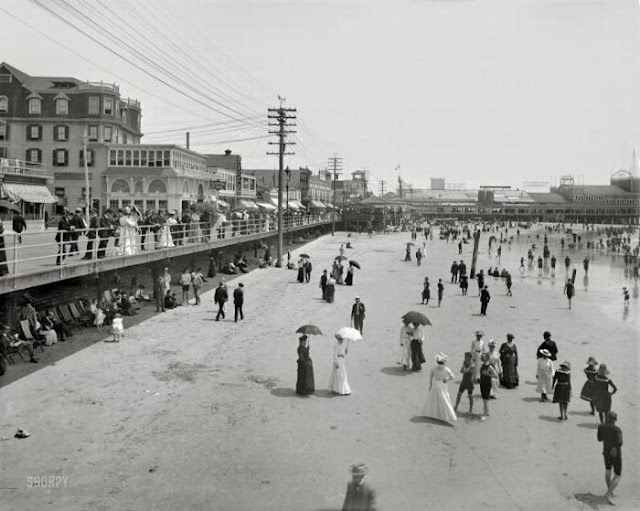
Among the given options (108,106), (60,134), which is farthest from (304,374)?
(108,106)

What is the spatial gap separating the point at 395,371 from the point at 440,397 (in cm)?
367

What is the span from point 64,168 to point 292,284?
23000 mm

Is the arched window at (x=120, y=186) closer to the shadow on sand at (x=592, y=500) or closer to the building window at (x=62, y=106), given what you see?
the building window at (x=62, y=106)

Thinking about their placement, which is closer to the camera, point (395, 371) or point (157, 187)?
point (395, 371)

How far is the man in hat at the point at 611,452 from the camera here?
8.23m

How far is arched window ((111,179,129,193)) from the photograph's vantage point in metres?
39.2

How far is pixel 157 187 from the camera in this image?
3869 centimetres

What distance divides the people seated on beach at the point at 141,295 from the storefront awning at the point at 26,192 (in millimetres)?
8407

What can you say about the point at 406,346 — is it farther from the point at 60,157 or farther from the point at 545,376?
the point at 60,157

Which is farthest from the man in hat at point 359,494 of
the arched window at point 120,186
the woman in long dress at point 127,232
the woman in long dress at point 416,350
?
the arched window at point 120,186

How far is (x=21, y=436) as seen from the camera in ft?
31.9

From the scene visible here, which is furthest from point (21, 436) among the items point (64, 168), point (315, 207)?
point (315, 207)

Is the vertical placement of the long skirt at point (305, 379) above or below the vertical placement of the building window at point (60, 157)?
below

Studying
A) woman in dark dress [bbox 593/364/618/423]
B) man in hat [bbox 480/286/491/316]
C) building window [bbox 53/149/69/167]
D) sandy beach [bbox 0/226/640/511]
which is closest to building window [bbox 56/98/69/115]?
building window [bbox 53/149/69/167]
